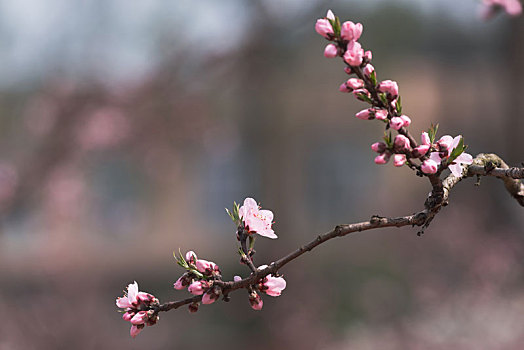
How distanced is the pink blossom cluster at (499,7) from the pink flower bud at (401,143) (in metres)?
1.29

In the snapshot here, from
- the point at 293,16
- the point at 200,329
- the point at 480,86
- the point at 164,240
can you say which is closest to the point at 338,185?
the point at 164,240

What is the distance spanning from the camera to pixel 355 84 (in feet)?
4.33

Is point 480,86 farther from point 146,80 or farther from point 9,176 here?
point 9,176

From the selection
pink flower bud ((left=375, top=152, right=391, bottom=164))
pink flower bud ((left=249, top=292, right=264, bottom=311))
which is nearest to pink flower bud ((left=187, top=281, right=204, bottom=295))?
pink flower bud ((left=249, top=292, right=264, bottom=311))

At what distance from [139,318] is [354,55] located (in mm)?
757

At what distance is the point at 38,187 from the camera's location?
716cm

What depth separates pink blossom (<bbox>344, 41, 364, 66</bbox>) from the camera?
1267mm

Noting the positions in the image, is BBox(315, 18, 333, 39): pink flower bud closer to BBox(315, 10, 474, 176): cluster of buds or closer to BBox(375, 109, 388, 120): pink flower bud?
BBox(315, 10, 474, 176): cluster of buds

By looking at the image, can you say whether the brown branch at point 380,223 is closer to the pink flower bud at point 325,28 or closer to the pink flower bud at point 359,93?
the pink flower bud at point 359,93

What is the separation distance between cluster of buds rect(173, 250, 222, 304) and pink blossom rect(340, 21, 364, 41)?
0.57 metres

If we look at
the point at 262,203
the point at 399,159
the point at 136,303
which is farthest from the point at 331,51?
the point at 262,203

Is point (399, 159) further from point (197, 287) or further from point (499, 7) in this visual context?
point (499, 7)

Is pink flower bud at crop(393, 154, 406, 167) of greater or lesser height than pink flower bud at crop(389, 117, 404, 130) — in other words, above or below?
below

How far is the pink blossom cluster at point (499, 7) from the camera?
2.32m
